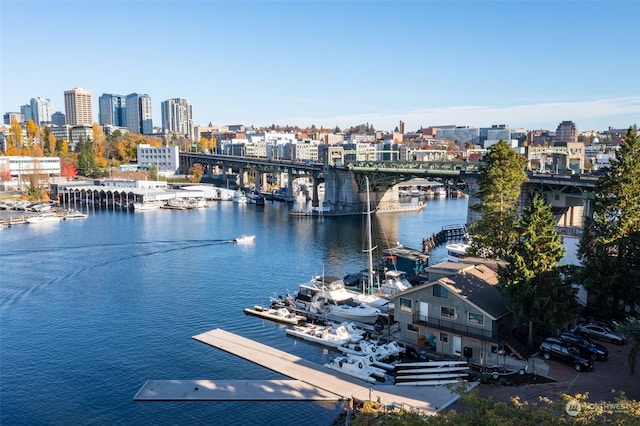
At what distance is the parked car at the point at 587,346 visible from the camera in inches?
809

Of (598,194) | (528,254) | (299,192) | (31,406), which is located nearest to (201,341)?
(31,406)

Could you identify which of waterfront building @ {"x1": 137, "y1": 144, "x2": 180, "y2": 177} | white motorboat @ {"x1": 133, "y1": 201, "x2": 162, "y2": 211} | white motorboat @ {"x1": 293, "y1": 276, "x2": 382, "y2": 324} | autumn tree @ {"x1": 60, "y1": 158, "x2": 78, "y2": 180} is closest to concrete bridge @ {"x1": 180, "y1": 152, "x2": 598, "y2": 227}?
waterfront building @ {"x1": 137, "y1": 144, "x2": 180, "y2": 177}

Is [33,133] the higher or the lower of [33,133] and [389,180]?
the higher

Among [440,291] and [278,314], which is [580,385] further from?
[278,314]

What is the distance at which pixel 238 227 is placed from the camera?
6397 cm

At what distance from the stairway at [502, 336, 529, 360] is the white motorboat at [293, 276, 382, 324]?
7906 millimetres

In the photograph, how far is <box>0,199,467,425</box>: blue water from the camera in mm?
19547

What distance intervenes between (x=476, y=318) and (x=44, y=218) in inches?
2397

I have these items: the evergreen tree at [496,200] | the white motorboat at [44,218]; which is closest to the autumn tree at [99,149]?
the white motorboat at [44,218]

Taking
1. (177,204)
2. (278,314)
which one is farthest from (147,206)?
(278,314)

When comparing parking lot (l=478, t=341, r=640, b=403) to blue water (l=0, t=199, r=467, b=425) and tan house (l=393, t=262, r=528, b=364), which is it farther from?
blue water (l=0, t=199, r=467, b=425)

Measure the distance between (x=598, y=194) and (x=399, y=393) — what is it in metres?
14.3

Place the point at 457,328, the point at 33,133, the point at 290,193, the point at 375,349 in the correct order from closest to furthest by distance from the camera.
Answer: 1. the point at 457,328
2. the point at 375,349
3. the point at 290,193
4. the point at 33,133

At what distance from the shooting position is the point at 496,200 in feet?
106
